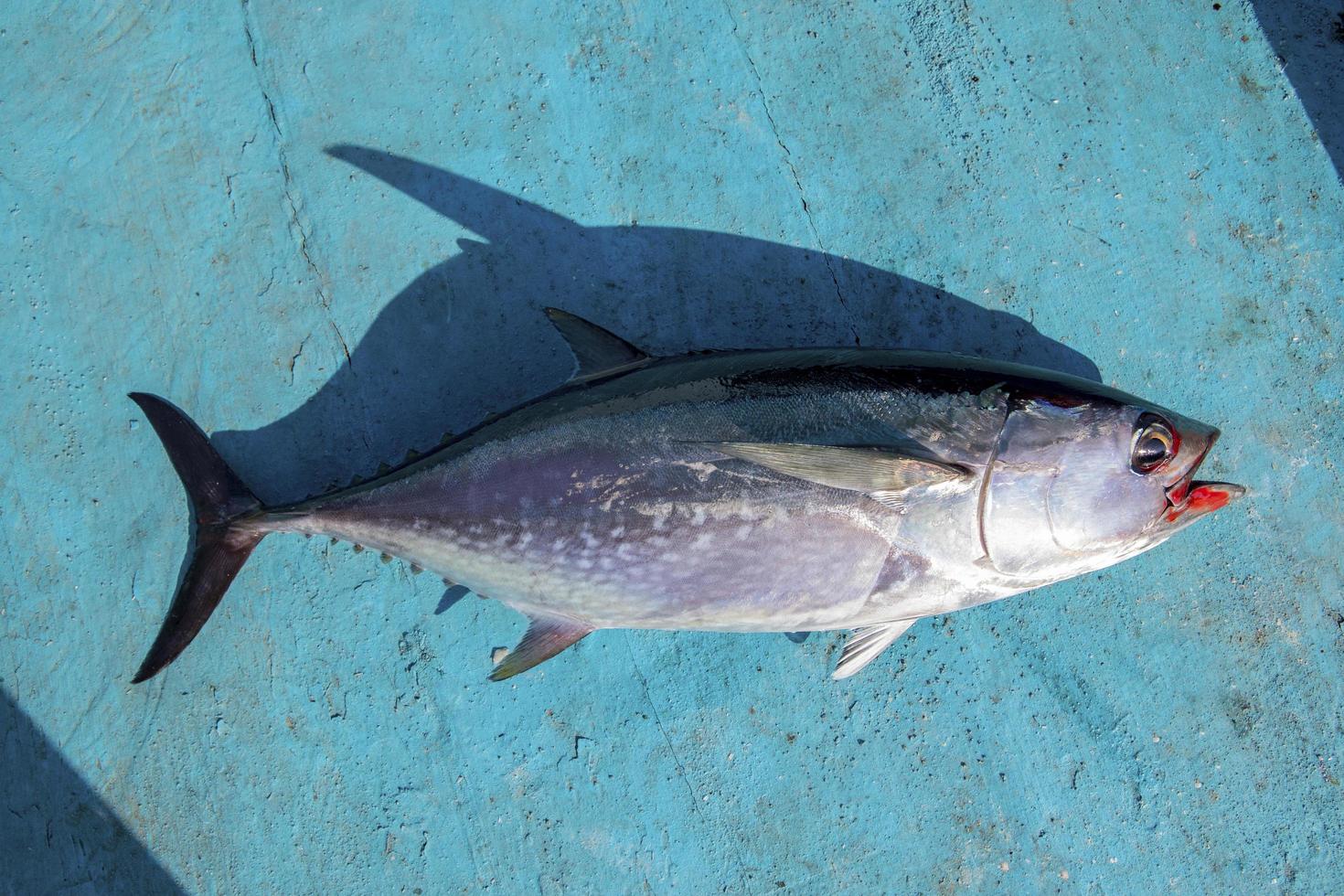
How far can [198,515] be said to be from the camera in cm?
225

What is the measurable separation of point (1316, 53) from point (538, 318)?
2.67m

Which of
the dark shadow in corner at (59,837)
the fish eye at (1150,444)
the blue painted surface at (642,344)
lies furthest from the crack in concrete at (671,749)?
the dark shadow in corner at (59,837)

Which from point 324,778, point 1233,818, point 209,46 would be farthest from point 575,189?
point 1233,818

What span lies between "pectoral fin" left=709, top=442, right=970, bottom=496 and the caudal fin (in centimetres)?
150

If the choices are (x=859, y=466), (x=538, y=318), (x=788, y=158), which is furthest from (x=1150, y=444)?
(x=538, y=318)

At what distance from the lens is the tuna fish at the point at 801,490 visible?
190 cm

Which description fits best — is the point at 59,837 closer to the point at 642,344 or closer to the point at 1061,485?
the point at 642,344

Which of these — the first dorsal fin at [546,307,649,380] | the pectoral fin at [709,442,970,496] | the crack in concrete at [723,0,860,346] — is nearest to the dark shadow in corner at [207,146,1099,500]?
the crack in concrete at [723,0,860,346]

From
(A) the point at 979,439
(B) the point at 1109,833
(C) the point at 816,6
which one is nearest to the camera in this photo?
(A) the point at 979,439

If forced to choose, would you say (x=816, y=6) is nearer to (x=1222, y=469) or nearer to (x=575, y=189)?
(x=575, y=189)

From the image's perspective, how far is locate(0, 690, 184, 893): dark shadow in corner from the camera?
95.9 inches

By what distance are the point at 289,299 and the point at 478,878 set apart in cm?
191

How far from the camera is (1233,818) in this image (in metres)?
2.39

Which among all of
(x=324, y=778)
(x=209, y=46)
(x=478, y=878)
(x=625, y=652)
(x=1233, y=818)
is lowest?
(x=478, y=878)
